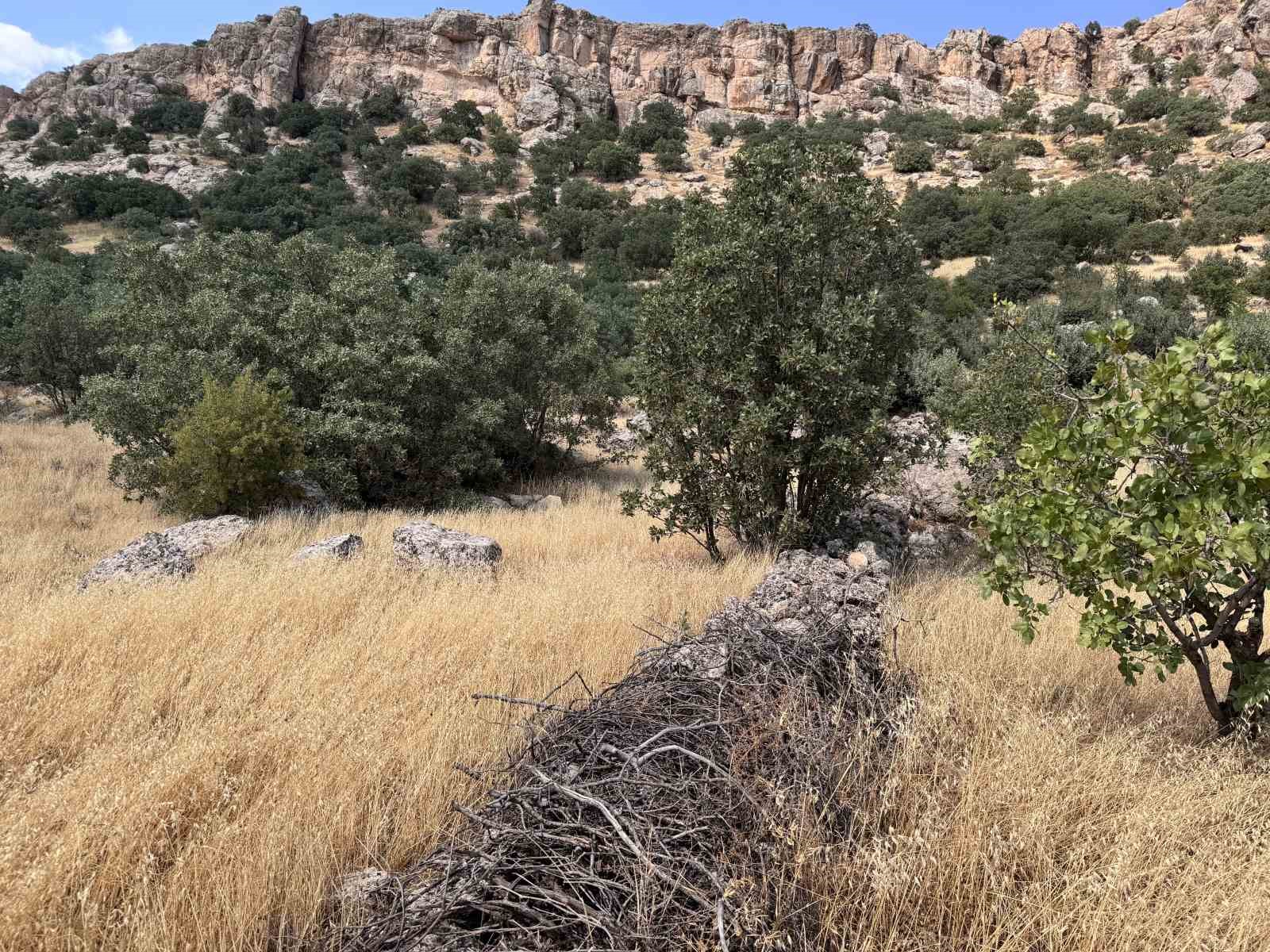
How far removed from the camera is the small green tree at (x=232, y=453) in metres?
9.22

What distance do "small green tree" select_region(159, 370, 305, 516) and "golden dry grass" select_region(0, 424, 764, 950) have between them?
8.62 ft

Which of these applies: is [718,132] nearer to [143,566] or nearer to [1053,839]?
[143,566]

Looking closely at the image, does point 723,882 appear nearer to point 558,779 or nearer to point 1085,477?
point 558,779

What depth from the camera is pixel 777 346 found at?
6.57m

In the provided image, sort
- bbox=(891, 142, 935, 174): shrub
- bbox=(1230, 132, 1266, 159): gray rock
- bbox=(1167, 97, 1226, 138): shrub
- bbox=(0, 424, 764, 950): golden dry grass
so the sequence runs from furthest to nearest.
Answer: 1. bbox=(891, 142, 935, 174): shrub
2. bbox=(1167, 97, 1226, 138): shrub
3. bbox=(1230, 132, 1266, 159): gray rock
4. bbox=(0, 424, 764, 950): golden dry grass

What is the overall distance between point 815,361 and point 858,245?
1.66 metres

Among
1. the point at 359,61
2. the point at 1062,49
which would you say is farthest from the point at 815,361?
the point at 1062,49

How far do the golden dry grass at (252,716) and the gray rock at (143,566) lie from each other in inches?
12.3

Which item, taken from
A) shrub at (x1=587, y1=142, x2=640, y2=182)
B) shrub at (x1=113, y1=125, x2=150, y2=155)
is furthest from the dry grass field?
shrub at (x1=113, y1=125, x2=150, y2=155)

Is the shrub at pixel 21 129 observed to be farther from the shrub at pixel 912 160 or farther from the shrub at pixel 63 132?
the shrub at pixel 912 160

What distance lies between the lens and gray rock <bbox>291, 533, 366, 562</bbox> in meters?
6.38

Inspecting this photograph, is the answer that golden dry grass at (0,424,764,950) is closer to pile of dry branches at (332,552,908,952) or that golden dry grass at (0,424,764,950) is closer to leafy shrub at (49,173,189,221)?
pile of dry branches at (332,552,908,952)

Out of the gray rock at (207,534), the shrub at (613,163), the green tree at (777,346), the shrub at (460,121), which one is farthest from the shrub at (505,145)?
the green tree at (777,346)

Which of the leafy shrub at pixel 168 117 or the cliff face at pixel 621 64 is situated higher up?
the cliff face at pixel 621 64
